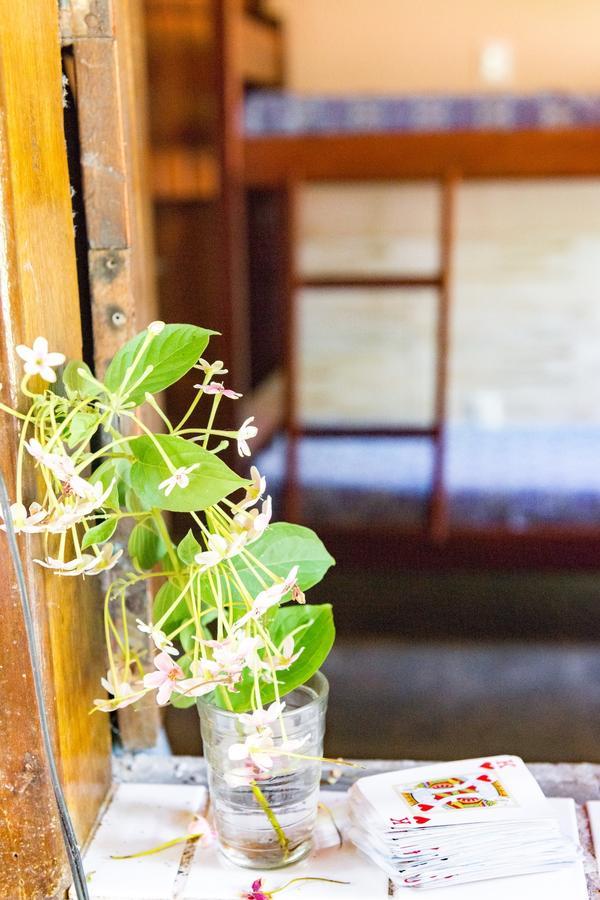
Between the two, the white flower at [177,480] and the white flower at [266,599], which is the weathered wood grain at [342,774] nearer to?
the white flower at [266,599]

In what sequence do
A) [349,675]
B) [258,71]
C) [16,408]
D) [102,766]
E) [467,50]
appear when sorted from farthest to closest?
[467,50] < [258,71] < [349,675] < [102,766] < [16,408]

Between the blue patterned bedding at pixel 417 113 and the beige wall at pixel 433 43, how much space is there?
3.44 feet

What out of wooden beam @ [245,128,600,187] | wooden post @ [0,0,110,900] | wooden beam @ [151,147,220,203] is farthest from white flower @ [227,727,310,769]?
wooden beam @ [151,147,220,203]

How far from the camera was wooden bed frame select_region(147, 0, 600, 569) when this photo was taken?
117 inches

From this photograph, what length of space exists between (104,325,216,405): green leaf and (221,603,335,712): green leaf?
26 cm

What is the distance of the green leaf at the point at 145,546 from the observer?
3.06 feet

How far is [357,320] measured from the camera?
4.18 metres

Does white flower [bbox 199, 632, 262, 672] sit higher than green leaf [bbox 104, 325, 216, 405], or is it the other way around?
green leaf [bbox 104, 325, 216, 405]

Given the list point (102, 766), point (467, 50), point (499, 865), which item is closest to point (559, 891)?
point (499, 865)

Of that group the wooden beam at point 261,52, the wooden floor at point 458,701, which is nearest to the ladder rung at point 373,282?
the wooden beam at point 261,52

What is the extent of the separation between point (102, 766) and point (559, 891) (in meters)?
0.50

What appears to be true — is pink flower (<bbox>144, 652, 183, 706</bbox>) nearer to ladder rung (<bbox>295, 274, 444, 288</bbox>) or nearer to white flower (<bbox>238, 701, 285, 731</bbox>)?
white flower (<bbox>238, 701, 285, 731</bbox>)

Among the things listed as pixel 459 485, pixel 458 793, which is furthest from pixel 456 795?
pixel 459 485

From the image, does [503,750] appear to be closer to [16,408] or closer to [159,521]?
[159,521]
